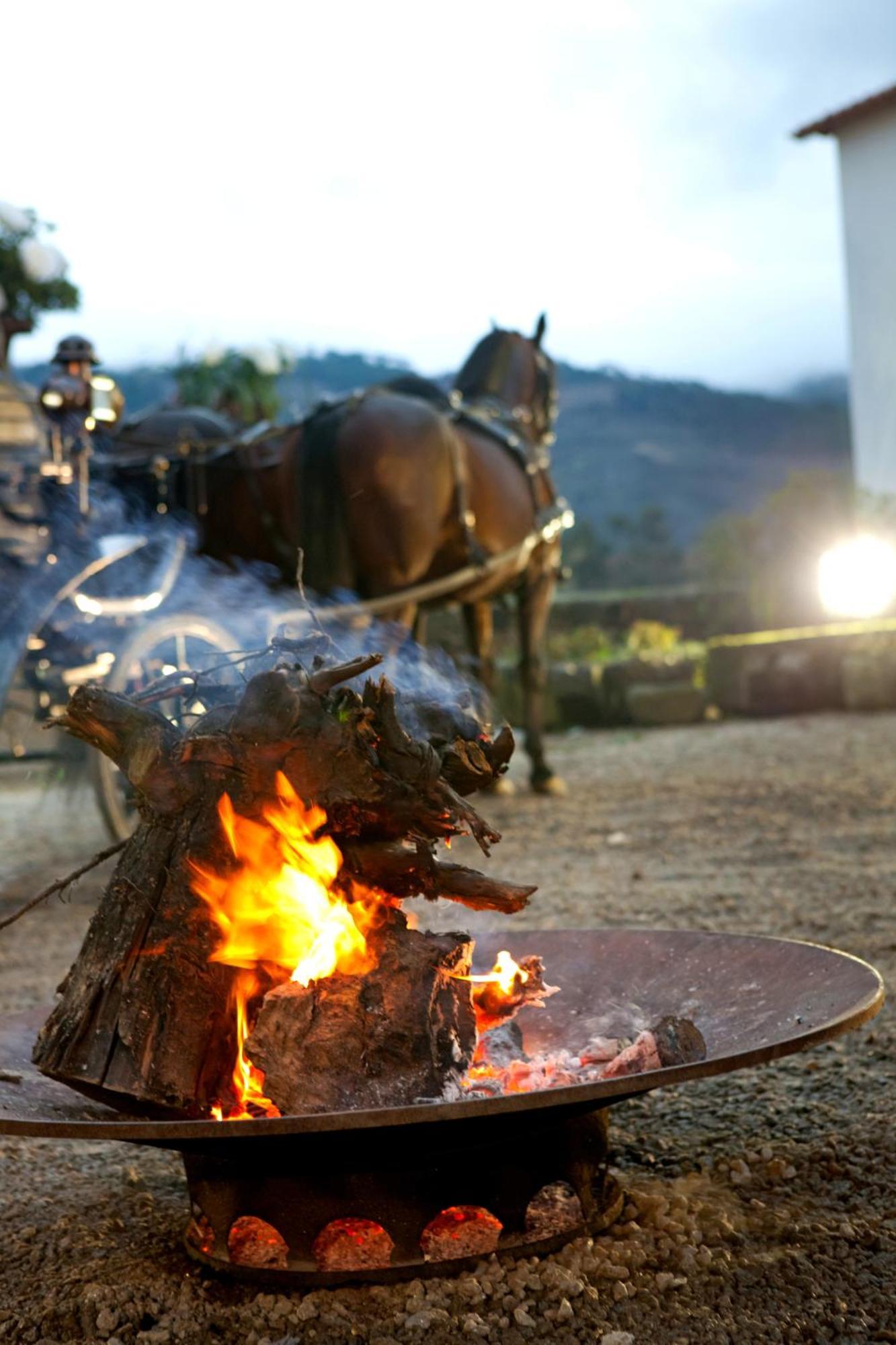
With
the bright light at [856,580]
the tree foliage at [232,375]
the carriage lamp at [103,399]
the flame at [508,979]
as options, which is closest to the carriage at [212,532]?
the carriage lamp at [103,399]

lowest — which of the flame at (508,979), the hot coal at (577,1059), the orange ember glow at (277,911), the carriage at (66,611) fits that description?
the hot coal at (577,1059)

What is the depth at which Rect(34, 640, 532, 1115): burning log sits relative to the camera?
78.1 inches

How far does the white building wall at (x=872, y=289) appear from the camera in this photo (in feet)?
62.4

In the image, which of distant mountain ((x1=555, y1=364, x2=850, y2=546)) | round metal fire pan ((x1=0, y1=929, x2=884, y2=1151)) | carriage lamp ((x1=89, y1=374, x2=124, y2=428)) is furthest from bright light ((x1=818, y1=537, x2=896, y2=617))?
distant mountain ((x1=555, y1=364, x2=850, y2=546))

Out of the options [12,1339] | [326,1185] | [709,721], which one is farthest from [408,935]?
[709,721]

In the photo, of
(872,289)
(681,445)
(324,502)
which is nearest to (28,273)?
(324,502)

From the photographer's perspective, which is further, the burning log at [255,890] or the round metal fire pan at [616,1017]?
the burning log at [255,890]

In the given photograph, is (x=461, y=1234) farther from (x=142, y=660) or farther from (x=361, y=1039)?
(x=142, y=660)

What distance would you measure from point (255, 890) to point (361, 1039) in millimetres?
276

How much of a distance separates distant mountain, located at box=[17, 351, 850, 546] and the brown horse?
23597 millimetres

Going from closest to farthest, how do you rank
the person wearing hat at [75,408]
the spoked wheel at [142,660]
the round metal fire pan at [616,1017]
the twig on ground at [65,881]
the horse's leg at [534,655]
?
the round metal fire pan at [616,1017] < the twig on ground at [65,881] < the spoked wheel at [142,660] < the person wearing hat at [75,408] < the horse's leg at [534,655]

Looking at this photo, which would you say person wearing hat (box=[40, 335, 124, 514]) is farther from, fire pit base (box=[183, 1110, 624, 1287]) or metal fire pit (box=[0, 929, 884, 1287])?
fire pit base (box=[183, 1110, 624, 1287])

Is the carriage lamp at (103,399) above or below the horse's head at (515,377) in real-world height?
below

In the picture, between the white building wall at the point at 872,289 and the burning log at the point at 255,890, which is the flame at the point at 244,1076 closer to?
the burning log at the point at 255,890
